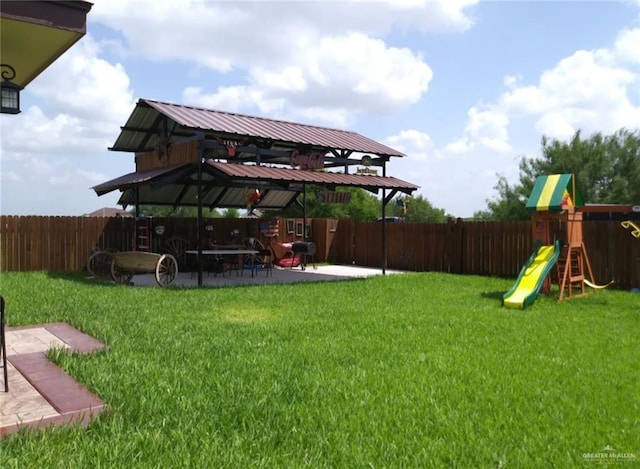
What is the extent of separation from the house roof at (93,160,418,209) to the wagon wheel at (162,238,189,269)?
1440mm

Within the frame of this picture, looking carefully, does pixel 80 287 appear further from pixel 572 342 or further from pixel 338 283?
pixel 572 342

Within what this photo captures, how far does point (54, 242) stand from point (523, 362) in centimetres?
1190

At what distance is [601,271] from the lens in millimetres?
11719

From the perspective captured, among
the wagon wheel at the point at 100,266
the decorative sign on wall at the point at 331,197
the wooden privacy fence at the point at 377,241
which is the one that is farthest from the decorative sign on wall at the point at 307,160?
the wagon wheel at the point at 100,266

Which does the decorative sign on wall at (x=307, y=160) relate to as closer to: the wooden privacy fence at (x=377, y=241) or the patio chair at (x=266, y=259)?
the patio chair at (x=266, y=259)

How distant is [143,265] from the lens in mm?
10906

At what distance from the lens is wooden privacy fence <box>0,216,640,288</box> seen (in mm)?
11703

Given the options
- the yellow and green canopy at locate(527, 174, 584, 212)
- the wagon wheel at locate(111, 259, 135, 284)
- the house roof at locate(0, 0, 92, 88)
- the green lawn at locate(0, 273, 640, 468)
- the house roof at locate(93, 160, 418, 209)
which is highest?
the house roof at locate(0, 0, 92, 88)

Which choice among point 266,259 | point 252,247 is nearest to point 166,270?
point 252,247

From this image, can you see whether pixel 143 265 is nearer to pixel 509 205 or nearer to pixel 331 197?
pixel 331 197

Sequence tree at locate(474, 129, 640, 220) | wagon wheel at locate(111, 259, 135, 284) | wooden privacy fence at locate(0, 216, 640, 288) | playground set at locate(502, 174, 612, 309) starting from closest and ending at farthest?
1. playground set at locate(502, 174, 612, 309)
2. wagon wheel at locate(111, 259, 135, 284)
3. wooden privacy fence at locate(0, 216, 640, 288)
4. tree at locate(474, 129, 640, 220)

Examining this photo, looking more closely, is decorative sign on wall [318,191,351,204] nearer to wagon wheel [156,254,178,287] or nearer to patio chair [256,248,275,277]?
→ patio chair [256,248,275,277]

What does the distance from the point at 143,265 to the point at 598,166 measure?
31966 mm

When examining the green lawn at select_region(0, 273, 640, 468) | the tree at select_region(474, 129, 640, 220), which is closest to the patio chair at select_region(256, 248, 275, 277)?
the green lawn at select_region(0, 273, 640, 468)
